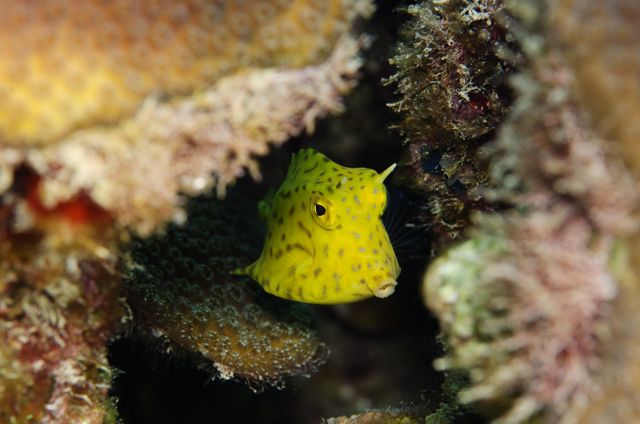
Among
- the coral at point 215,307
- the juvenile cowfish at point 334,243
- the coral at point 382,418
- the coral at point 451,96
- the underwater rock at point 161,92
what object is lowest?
the coral at point 382,418

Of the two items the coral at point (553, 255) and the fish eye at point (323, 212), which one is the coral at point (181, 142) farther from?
the fish eye at point (323, 212)

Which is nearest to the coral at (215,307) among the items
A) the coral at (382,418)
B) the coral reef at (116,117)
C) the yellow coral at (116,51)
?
the coral at (382,418)

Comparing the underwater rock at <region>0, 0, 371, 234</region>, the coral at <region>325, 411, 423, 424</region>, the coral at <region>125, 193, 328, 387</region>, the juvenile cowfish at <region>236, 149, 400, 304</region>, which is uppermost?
the underwater rock at <region>0, 0, 371, 234</region>

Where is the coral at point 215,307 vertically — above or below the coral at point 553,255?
below

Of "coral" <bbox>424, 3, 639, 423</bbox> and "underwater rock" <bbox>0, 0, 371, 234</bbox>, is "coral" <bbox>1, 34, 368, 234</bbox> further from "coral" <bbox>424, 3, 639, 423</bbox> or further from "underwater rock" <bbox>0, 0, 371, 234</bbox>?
"coral" <bbox>424, 3, 639, 423</bbox>

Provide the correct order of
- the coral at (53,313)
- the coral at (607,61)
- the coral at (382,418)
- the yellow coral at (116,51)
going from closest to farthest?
the coral at (607,61) < the yellow coral at (116,51) < the coral at (53,313) < the coral at (382,418)

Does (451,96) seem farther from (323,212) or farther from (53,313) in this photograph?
(53,313)

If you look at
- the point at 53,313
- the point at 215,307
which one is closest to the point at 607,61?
the point at 53,313

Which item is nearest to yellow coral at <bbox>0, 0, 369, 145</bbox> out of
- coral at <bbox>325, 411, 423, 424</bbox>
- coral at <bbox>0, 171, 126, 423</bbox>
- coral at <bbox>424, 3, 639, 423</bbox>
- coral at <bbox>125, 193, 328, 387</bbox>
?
coral at <bbox>0, 171, 126, 423</bbox>
